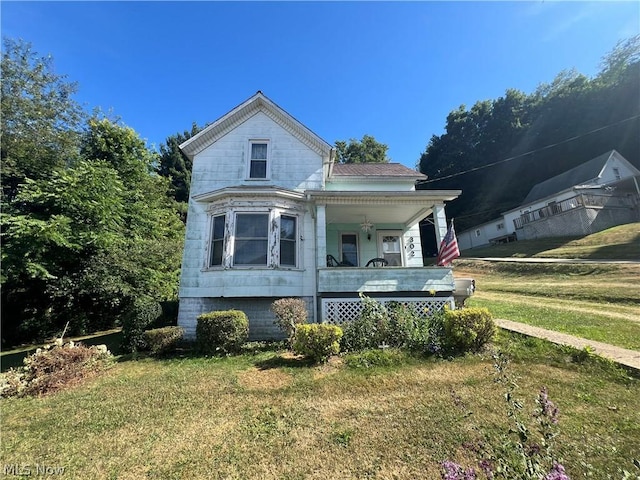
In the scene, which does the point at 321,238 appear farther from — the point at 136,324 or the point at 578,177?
the point at 578,177

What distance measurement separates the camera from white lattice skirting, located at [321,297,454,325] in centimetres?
913

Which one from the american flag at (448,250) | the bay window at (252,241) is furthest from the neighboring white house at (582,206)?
the bay window at (252,241)

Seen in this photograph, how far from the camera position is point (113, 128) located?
19594 millimetres

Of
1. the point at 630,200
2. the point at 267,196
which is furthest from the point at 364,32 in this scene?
the point at 630,200

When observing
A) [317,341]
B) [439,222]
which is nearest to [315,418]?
[317,341]

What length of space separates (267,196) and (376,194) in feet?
12.2

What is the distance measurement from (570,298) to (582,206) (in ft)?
68.0

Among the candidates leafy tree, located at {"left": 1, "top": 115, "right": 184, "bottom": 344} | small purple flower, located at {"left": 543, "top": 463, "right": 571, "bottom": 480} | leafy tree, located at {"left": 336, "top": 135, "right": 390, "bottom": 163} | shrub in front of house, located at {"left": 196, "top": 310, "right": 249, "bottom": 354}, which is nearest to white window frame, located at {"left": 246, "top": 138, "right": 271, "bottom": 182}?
shrub in front of house, located at {"left": 196, "top": 310, "right": 249, "bottom": 354}

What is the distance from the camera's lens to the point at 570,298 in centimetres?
1362

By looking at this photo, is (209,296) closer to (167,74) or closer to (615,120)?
(167,74)

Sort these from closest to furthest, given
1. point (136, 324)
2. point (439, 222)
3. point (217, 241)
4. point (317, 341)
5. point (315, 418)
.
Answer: point (315, 418), point (317, 341), point (136, 324), point (439, 222), point (217, 241)

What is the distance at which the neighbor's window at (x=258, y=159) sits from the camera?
37.7 ft

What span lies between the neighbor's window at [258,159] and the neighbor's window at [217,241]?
2.20 m

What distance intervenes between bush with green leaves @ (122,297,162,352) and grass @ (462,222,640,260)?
26519 millimetres
